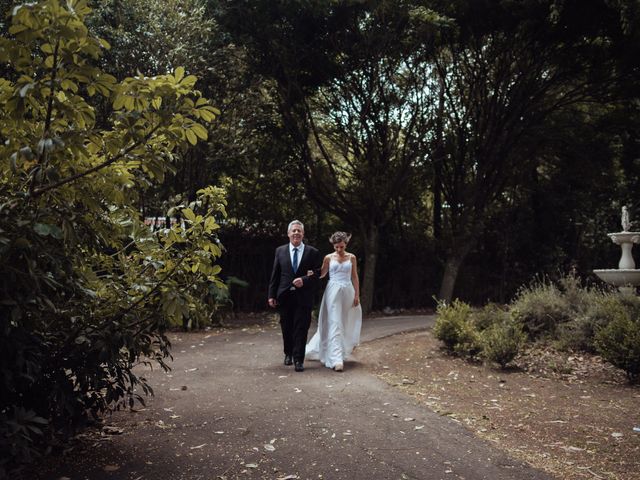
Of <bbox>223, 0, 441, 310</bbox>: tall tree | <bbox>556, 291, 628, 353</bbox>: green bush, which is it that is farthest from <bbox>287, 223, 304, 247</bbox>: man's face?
<bbox>223, 0, 441, 310</bbox>: tall tree

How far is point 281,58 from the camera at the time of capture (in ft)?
43.8

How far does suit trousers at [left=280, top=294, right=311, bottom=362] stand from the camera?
7.98 metres

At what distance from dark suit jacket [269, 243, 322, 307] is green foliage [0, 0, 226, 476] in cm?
362

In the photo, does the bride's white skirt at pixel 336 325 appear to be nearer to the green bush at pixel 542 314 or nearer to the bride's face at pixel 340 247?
the bride's face at pixel 340 247

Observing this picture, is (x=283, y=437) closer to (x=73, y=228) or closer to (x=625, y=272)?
(x=73, y=228)

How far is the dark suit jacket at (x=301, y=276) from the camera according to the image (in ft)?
26.7

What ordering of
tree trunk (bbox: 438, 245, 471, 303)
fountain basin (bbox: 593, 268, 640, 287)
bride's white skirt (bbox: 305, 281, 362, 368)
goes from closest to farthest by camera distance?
1. bride's white skirt (bbox: 305, 281, 362, 368)
2. fountain basin (bbox: 593, 268, 640, 287)
3. tree trunk (bbox: 438, 245, 471, 303)

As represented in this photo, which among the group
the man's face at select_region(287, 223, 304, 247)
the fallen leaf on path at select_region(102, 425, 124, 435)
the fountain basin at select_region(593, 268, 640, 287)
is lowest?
the fallen leaf on path at select_region(102, 425, 124, 435)

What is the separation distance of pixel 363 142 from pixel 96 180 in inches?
497

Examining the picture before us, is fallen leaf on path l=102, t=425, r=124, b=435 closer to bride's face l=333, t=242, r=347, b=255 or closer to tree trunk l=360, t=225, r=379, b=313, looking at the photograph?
bride's face l=333, t=242, r=347, b=255

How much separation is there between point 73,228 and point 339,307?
5.68m

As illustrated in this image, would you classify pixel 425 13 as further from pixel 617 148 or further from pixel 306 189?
pixel 617 148

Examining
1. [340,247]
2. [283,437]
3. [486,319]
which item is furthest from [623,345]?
[283,437]

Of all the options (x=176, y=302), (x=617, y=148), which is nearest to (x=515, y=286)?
(x=617, y=148)
